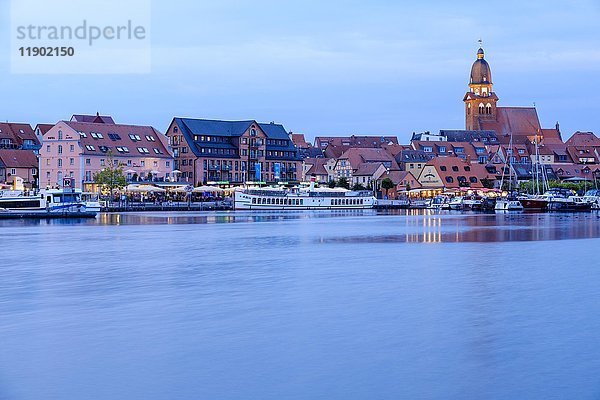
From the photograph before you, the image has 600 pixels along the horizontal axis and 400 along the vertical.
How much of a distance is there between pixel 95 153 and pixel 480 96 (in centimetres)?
8189

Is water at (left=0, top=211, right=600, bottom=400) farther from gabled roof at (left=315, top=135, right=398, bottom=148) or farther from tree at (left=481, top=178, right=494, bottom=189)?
gabled roof at (left=315, top=135, right=398, bottom=148)

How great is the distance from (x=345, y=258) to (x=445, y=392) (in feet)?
57.6

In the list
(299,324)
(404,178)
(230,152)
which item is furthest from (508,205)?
(299,324)

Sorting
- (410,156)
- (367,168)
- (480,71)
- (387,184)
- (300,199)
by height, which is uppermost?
(480,71)

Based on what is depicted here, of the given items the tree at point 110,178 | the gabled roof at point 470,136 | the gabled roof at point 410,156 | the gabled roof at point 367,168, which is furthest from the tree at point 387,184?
the gabled roof at point 470,136

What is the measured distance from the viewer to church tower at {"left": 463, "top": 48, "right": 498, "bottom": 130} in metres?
146

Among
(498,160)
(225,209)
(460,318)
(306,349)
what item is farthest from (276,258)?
(498,160)

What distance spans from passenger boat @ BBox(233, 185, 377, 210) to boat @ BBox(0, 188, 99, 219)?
19.8 m

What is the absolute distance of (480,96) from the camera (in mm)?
146500

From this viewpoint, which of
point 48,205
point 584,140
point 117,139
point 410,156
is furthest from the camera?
point 584,140

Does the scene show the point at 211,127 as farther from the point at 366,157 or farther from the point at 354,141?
the point at 354,141

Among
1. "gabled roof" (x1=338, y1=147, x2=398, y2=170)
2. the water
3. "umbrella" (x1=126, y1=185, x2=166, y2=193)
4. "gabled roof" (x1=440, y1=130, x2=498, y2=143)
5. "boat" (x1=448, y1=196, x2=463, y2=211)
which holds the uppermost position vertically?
"gabled roof" (x1=440, y1=130, x2=498, y2=143)

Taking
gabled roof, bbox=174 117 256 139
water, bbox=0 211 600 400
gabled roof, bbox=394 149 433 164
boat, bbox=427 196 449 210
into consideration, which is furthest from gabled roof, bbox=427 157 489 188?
water, bbox=0 211 600 400

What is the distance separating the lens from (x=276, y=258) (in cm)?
2986
